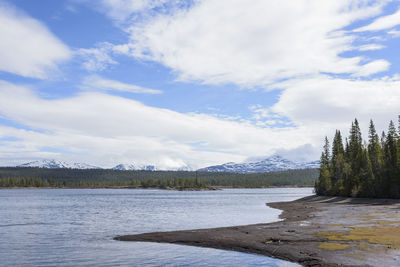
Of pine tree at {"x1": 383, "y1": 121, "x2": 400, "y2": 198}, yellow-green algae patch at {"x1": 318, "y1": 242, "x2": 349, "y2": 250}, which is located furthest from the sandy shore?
pine tree at {"x1": 383, "y1": 121, "x2": 400, "y2": 198}

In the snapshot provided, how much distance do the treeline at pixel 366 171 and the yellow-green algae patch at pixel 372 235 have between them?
5425 cm

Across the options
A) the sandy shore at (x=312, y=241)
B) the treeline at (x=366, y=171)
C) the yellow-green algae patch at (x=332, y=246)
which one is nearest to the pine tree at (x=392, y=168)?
the treeline at (x=366, y=171)

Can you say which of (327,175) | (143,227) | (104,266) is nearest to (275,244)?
(104,266)

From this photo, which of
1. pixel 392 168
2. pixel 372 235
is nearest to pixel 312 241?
pixel 372 235

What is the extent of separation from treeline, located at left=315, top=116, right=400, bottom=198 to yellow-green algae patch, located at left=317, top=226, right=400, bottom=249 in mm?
54251

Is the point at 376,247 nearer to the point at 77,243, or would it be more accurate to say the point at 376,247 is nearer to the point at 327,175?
the point at 77,243

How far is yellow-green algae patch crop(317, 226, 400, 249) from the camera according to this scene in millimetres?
31531

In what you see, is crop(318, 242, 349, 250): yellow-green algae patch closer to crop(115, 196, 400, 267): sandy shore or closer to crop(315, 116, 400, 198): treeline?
crop(115, 196, 400, 267): sandy shore

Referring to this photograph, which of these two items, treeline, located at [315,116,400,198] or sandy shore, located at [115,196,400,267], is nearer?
sandy shore, located at [115,196,400,267]

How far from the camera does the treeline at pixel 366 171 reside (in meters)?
89.8

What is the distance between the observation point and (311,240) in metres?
34.3

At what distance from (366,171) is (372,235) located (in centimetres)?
6653

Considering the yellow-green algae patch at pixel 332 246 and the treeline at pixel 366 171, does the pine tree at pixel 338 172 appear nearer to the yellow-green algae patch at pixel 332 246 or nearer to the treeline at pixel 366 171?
the treeline at pixel 366 171

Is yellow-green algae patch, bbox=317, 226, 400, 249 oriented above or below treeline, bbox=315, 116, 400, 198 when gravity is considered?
below
